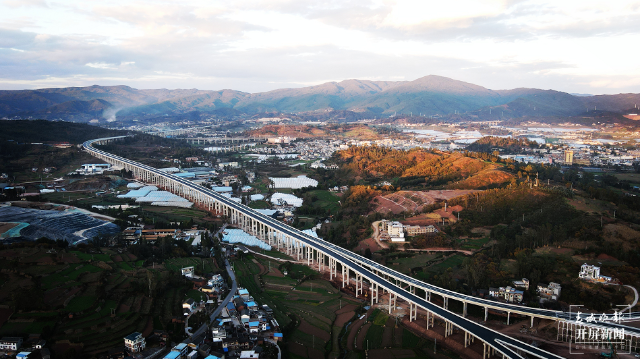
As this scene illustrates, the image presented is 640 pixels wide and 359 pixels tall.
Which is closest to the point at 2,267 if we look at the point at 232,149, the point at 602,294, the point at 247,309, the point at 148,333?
the point at 148,333

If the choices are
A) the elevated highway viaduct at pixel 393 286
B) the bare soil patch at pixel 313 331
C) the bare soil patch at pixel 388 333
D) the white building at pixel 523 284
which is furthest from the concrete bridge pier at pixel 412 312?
the white building at pixel 523 284

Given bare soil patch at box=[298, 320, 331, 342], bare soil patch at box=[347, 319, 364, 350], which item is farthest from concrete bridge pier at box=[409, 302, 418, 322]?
bare soil patch at box=[298, 320, 331, 342]

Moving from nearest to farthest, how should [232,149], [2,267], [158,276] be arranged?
[2,267], [158,276], [232,149]

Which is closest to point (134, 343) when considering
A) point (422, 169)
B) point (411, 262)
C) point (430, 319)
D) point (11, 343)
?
point (11, 343)

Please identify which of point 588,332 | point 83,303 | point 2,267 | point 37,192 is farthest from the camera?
point 37,192

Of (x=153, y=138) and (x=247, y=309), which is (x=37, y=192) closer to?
(x=247, y=309)

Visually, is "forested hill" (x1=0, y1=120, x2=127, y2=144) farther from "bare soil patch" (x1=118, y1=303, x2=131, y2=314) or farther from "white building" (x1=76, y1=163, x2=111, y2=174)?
"bare soil patch" (x1=118, y1=303, x2=131, y2=314)
